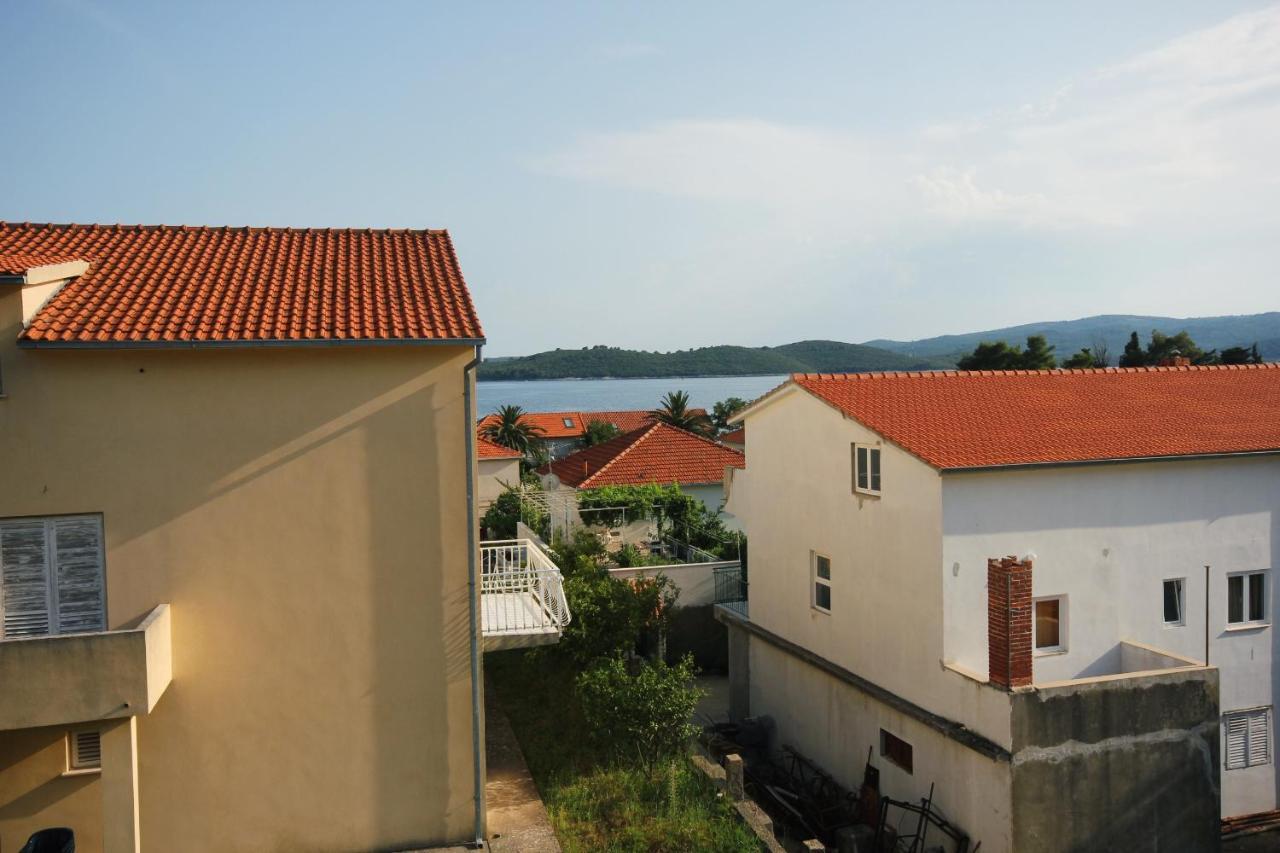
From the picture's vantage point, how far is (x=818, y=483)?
19.1 meters

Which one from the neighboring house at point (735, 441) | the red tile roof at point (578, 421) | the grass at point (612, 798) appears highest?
the neighboring house at point (735, 441)

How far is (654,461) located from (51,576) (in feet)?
93.2

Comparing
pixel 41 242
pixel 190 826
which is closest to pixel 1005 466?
pixel 190 826

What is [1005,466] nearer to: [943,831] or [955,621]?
[955,621]

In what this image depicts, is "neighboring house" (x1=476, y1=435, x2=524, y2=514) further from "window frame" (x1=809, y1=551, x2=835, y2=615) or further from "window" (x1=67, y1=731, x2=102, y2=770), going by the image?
"window" (x1=67, y1=731, x2=102, y2=770)

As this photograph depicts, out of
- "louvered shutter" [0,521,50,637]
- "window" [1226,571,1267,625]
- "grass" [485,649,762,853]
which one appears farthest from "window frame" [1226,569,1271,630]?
"louvered shutter" [0,521,50,637]

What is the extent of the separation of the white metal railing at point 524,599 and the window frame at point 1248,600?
40.5 ft

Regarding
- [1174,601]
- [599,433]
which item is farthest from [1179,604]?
[599,433]

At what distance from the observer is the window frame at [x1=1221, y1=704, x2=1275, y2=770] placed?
17391 mm

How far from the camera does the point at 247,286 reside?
12.6m

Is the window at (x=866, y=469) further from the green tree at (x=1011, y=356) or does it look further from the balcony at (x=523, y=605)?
the green tree at (x=1011, y=356)

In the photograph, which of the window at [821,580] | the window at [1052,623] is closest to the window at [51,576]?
the window at [821,580]

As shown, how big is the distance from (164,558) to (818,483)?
474 inches

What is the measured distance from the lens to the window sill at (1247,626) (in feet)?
57.4
